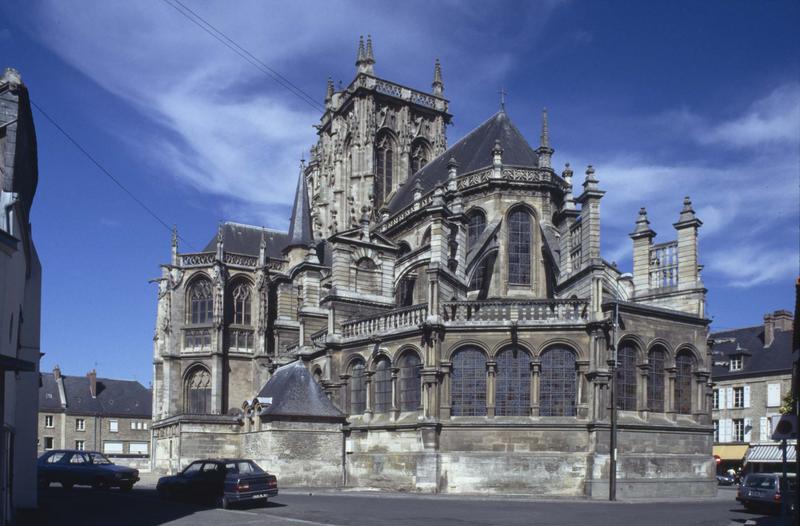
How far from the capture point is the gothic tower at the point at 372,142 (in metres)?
47.2

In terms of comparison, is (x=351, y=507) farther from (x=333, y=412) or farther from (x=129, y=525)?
(x=333, y=412)

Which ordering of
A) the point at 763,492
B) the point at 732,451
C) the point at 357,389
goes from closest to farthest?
→ the point at 763,492, the point at 357,389, the point at 732,451

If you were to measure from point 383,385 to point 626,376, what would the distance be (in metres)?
8.26

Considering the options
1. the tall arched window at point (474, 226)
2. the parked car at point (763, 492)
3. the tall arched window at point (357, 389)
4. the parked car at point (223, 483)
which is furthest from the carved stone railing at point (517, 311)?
the parked car at point (223, 483)

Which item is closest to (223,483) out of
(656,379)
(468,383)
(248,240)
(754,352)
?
(468,383)

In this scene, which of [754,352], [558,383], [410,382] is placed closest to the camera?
[558,383]

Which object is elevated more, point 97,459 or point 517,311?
point 517,311

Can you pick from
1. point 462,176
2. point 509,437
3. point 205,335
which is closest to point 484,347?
point 509,437

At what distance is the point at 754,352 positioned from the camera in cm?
4544

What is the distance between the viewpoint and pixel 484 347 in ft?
84.8

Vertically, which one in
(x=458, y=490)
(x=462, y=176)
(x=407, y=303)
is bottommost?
(x=458, y=490)

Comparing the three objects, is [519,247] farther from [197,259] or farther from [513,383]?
[197,259]

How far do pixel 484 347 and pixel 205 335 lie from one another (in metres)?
21.2

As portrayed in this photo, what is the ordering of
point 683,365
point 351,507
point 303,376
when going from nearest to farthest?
point 351,507
point 683,365
point 303,376
